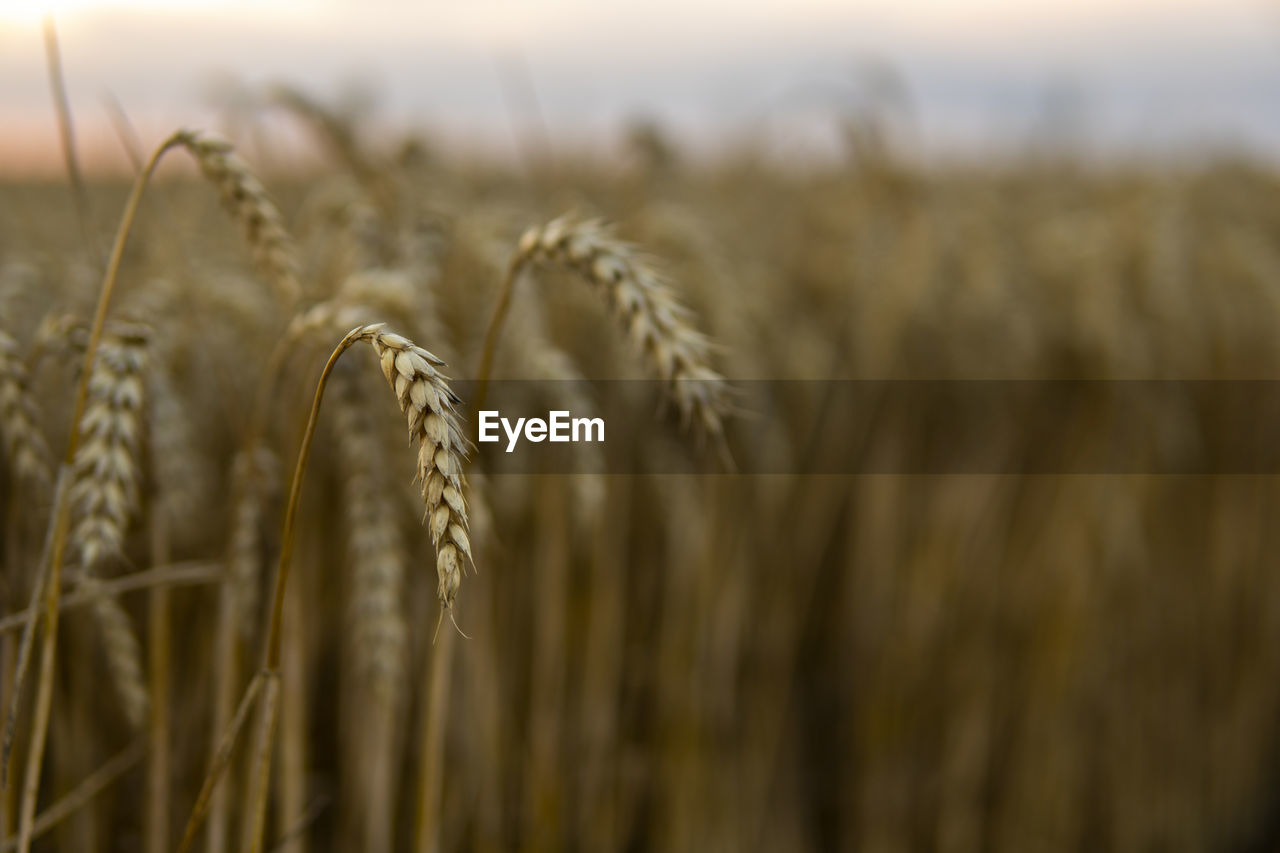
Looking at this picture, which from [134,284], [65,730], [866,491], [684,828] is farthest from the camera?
[866,491]

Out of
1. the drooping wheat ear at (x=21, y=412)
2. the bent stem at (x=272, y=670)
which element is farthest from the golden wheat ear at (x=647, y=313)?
the drooping wheat ear at (x=21, y=412)

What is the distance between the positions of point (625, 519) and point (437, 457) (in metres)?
1.40

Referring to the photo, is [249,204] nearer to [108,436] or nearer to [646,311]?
[108,436]

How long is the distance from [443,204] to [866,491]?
140cm

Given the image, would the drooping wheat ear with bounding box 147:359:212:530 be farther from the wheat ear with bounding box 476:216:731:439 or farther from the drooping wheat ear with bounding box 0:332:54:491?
the wheat ear with bounding box 476:216:731:439

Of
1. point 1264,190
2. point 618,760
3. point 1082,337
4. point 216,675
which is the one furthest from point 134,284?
point 1264,190

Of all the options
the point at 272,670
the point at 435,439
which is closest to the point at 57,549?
the point at 272,670

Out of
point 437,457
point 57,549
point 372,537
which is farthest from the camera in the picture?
point 372,537

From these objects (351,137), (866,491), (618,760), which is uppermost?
(351,137)

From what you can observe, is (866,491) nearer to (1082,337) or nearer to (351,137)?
(1082,337)

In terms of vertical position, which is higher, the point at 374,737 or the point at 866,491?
the point at 866,491

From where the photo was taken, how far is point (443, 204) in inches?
71.2

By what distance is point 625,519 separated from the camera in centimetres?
202

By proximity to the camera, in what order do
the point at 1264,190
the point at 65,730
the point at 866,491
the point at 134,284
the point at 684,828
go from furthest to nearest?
the point at 1264,190, the point at 866,491, the point at 684,828, the point at 134,284, the point at 65,730
